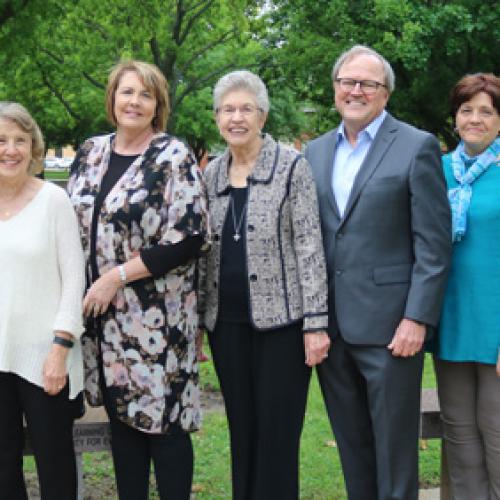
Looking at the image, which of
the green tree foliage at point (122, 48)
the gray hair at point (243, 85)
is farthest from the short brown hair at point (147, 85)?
the green tree foliage at point (122, 48)

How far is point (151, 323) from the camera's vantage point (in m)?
3.27

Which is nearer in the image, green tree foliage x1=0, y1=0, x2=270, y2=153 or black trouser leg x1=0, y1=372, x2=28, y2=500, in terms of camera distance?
black trouser leg x1=0, y1=372, x2=28, y2=500

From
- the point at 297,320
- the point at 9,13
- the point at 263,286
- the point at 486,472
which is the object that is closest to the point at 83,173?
the point at 263,286

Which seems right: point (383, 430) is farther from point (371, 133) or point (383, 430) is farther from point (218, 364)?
point (371, 133)

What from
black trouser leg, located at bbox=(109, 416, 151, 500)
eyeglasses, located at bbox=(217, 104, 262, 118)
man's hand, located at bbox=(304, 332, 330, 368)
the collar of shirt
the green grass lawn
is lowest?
the green grass lawn

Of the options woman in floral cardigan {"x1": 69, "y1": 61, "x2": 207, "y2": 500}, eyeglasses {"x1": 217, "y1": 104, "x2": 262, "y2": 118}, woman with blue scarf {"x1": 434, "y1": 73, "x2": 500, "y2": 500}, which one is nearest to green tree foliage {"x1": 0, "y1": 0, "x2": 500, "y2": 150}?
woman in floral cardigan {"x1": 69, "y1": 61, "x2": 207, "y2": 500}

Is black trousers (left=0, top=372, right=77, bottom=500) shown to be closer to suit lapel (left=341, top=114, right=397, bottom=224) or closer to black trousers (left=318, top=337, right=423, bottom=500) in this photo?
black trousers (left=318, top=337, right=423, bottom=500)

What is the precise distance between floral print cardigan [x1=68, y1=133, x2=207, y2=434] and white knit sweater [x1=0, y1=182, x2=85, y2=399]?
171 millimetres

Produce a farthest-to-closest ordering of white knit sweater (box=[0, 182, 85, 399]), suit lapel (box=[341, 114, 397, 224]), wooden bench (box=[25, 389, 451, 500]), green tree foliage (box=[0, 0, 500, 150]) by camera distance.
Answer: green tree foliage (box=[0, 0, 500, 150])
wooden bench (box=[25, 389, 451, 500])
suit lapel (box=[341, 114, 397, 224])
white knit sweater (box=[0, 182, 85, 399])

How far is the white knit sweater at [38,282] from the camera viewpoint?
122 inches

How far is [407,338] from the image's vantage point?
3271mm

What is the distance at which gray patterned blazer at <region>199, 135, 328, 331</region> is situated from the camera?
3301mm

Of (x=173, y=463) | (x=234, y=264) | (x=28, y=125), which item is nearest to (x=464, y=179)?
(x=234, y=264)

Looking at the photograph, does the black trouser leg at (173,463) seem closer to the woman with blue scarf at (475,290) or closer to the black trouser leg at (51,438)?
the black trouser leg at (51,438)
